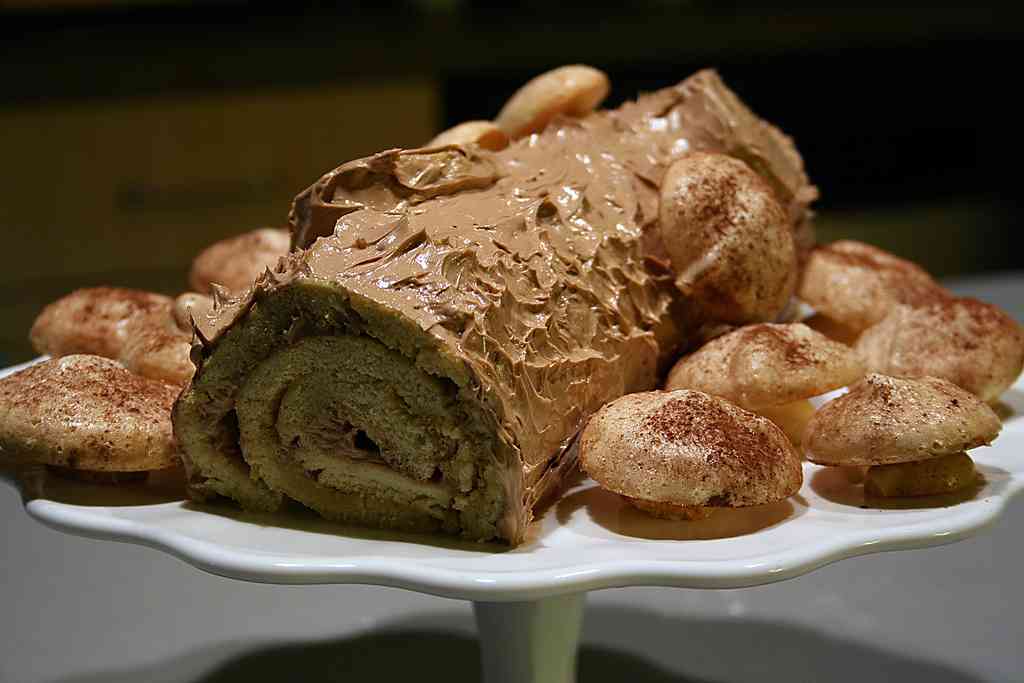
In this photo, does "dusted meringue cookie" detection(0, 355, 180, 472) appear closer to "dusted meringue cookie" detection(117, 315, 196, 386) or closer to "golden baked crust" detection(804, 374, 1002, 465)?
"dusted meringue cookie" detection(117, 315, 196, 386)

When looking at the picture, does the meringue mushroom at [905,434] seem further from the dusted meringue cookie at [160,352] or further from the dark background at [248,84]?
the dark background at [248,84]

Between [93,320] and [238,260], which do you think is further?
[238,260]

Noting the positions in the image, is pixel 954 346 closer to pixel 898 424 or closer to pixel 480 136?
pixel 898 424

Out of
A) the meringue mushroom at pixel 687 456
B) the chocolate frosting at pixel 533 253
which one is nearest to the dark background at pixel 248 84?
the chocolate frosting at pixel 533 253

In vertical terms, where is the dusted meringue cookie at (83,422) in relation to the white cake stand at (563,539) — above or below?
above

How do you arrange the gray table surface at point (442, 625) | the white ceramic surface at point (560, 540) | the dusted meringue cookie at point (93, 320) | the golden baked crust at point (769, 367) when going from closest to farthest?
the white ceramic surface at point (560, 540)
the golden baked crust at point (769, 367)
the dusted meringue cookie at point (93, 320)
the gray table surface at point (442, 625)

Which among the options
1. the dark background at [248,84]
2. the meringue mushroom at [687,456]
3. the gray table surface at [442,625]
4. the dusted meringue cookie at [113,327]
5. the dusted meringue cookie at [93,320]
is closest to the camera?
the meringue mushroom at [687,456]

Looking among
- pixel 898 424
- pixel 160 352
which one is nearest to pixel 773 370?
pixel 898 424

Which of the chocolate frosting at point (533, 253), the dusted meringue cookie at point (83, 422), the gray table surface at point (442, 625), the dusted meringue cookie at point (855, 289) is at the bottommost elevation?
the gray table surface at point (442, 625)
